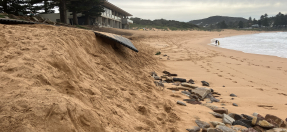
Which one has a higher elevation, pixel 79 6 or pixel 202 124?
pixel 79 6

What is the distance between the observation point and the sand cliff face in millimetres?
1403

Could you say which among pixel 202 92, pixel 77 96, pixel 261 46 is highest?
pixel 261 46

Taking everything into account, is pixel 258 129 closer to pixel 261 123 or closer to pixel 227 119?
pixel 261 123

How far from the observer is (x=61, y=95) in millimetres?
1734

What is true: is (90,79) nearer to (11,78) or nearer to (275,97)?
(11,78)

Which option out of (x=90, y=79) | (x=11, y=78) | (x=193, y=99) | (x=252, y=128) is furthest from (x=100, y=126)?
(x=193, y=99)

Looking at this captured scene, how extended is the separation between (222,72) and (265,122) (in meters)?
4.00

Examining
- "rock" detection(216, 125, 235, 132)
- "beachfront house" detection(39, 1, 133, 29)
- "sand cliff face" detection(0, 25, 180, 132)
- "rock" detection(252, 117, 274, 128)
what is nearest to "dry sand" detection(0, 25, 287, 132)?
"sand cliff face" detection(0, 25, 180, 132)

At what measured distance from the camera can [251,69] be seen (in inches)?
277

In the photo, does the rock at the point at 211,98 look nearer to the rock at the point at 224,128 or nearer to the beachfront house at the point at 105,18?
the rock at the point at 224,128

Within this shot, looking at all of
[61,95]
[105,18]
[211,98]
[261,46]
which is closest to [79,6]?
[105,18]

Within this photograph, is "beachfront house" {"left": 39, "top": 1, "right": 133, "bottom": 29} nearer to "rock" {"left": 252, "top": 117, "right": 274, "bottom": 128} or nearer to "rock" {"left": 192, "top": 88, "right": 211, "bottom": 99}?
"rock" {"left": 192, "top": 88, "right": 211, "bottom": 99}

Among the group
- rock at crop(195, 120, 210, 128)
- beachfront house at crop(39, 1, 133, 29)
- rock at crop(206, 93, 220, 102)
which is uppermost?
beachfront house at crop(39, 1, 133, 29)

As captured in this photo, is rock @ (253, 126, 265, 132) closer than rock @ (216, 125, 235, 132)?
No
